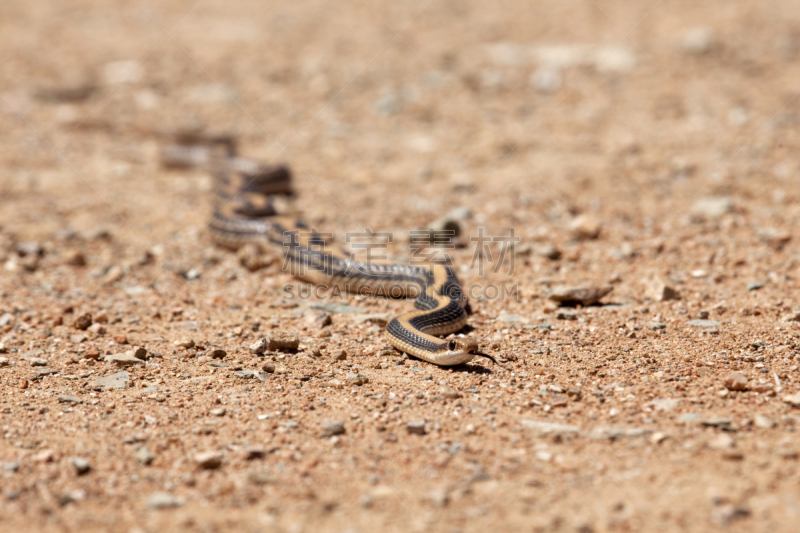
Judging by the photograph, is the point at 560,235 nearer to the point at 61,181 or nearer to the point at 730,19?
the point at 61,181

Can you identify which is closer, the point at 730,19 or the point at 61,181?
the point at 61,181

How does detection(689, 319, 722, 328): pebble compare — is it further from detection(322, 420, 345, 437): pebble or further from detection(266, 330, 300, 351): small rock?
detection(266, 330, 300, 351): small rock

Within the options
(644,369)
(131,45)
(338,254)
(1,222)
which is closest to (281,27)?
(131,45)

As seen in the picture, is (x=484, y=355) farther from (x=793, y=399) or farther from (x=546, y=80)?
(x=546, y=80)

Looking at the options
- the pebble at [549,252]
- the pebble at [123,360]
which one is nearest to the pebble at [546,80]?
the pebble at [549,252]

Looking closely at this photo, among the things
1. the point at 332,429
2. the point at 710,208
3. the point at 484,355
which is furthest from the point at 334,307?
the point at 710,208
